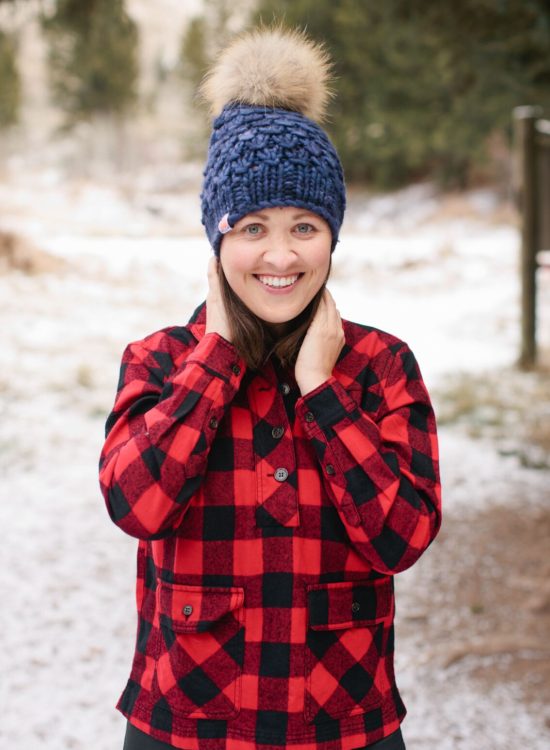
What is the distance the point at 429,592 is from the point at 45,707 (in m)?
1.71

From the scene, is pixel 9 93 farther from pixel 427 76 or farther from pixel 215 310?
pixel 215 310

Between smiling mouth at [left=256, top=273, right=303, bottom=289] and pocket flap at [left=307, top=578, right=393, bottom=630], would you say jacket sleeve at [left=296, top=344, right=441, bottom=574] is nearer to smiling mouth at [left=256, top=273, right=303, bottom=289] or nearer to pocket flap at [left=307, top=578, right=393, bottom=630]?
pocket flap at [left=307, top=578, right=393, bottom=630]

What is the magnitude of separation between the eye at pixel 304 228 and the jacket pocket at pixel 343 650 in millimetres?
602

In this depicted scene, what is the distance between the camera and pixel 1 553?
13.4 feet

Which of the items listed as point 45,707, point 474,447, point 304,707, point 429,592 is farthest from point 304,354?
point 474,447

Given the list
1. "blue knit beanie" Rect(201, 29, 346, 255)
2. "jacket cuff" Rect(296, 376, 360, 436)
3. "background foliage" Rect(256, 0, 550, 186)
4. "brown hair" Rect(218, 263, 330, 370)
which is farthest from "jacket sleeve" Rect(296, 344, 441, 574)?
"background foliage" Rect(256, 0, 550, 186)

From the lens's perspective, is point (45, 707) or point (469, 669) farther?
point (469, 669)

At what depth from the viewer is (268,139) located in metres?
1.47

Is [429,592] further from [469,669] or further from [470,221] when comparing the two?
[470,221]

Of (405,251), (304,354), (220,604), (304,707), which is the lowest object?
(304,707)

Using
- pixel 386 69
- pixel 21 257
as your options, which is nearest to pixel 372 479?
pixel 21 257

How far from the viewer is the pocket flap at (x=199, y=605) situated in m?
1.40

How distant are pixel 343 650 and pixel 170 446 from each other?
452 millimetres

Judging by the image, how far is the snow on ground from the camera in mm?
2941
